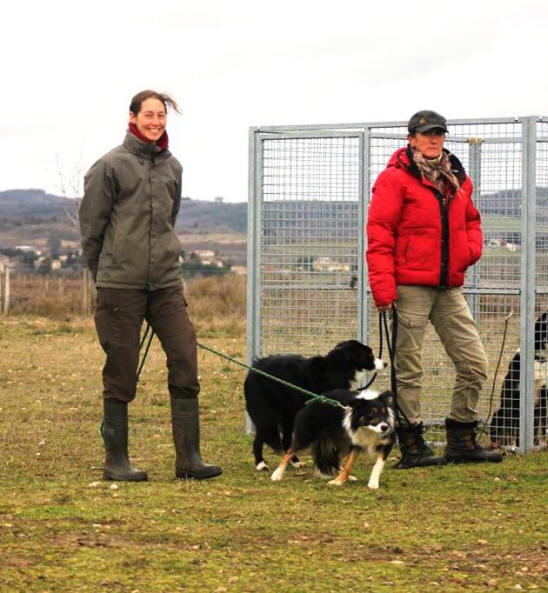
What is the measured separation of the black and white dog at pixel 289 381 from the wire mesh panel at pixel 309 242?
1477 millimetres

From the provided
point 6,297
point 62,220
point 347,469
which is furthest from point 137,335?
point 62,220

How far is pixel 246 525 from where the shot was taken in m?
6.74

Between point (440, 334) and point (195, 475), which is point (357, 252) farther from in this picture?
point (195, 475)

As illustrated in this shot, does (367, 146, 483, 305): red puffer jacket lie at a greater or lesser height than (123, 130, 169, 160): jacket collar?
lesser

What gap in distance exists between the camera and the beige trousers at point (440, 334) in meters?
8.71

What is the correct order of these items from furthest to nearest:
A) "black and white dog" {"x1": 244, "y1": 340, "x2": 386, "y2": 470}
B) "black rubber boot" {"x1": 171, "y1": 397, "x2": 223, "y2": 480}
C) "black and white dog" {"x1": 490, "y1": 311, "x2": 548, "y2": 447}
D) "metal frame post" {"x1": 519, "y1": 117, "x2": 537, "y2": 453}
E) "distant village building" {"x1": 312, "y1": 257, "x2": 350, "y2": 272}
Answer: "distant village building" {"x1": 312, "y1": 257, "x2": 350, "y2": 272} → "black and white dog" {"x1": 490, "y1": 311, "x2": 548, "y2": 447} → "metal frame post" {"x1": 519, "y1": 117, "x2": 537, "y2": 453} → "black and white dog" {"x1": 244, "y1": 340, "x2": 386, "y2": 470} → "black rubber boot" {"x1": 171, "y1": 397, "x2": 223, "y2": 480}

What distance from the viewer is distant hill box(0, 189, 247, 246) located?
88.8 m

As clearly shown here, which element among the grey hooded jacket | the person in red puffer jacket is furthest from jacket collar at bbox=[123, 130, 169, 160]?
the person in red puffer jacket

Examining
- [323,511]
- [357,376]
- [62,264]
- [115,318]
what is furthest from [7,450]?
[62,264]

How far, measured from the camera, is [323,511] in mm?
7242

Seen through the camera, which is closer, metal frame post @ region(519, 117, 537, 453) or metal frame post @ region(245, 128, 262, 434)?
metal frame post @ region(519, 117, 537, 453)

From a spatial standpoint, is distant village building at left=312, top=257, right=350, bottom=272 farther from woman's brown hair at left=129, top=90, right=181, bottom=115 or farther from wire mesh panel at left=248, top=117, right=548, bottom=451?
woman's brown hair at left=129, top=90, right=181, bottom=115

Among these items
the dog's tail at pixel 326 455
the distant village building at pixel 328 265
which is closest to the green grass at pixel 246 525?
the dog's tail at pixel 326 455

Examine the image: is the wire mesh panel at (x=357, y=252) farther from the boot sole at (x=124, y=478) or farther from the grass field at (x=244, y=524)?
the boot sole at (x=124, y=478)
